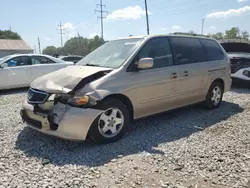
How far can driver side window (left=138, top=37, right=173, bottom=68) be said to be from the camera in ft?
15.0

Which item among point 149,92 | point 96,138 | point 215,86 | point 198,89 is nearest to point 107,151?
point 96,138

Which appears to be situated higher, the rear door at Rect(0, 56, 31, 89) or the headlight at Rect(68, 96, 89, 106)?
the rear door at Rect(0, 56, 31, 89)

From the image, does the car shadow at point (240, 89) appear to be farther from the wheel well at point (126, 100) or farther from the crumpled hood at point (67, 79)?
the crumpled hood at point (67, 79)

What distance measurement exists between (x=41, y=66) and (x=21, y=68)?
0.74 metres

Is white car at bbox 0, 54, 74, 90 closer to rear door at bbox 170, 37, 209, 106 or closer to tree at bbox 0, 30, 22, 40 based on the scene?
rear door at bbox 170, 37, 209, 106

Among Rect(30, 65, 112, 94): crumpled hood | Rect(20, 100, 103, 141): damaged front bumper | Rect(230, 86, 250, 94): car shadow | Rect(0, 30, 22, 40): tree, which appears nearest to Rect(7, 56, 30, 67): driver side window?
Rect(30, 65, 112, 94): crumpled hood

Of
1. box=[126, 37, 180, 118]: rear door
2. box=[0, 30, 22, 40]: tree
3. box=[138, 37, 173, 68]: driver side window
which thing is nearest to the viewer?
box=[126, 37, 180, 118]: rear door

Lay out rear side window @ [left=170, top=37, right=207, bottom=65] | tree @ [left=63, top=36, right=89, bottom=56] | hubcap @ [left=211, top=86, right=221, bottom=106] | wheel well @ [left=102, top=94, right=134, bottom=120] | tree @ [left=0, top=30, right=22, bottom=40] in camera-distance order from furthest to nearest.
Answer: tree @ [left=63, top=36, right=89, bottom=56]
tree @ [left=0, top=30, right=22, bottom=40]
hubcap @ [left=211, top=86, right=221, bottom=106]
rear side window @ [left=170, top=37, right=207, bottom=65]
wheel well @ [left=102, top=94, right=134, bottom=120]

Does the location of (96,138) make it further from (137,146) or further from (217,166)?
(217,166)

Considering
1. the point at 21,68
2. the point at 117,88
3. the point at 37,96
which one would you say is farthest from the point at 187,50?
the point at 21,68

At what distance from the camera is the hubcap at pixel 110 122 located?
12.8 feet

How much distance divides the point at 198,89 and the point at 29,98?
11.5ft

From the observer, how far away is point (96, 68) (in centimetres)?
420

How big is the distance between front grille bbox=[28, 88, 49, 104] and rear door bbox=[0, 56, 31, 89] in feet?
17.6
